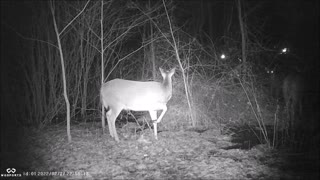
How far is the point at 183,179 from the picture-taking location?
457cm

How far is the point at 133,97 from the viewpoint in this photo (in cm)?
719

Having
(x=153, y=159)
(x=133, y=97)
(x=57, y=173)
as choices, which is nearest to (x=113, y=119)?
(x=133, y=97)

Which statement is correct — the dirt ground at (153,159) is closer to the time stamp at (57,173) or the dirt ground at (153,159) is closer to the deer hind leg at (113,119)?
the time stamp at (57,173)

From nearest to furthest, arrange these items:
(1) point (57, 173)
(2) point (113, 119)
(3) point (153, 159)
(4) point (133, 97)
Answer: (1) point (57, 173), (3) point (153, 159), (4) point (133, 97), (2) point (113, 119)

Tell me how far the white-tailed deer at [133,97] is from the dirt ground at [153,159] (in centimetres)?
81

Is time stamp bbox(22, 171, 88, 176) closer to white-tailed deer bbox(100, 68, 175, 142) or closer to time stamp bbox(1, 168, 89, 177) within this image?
time stamp bbox(1, 168, 89, 177)

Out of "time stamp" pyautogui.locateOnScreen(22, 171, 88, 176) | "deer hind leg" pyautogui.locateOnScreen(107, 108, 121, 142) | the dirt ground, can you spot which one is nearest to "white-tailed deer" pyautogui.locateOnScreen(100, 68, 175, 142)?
"deer hind leg" pyautogui.locateOnScreen(107, 108, 121, 142)

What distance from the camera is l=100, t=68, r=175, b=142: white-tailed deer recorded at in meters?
7.17

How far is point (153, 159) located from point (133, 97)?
2131mm

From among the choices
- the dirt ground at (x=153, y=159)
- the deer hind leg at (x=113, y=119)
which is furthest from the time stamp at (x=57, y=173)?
the deer hind leg at (x=113, y=119)

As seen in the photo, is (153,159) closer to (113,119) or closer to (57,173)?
(57,173)

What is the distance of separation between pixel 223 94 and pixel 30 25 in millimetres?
8578

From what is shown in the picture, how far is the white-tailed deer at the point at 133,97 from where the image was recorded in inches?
282

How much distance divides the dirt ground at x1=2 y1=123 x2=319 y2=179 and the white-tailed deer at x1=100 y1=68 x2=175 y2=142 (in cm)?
81
